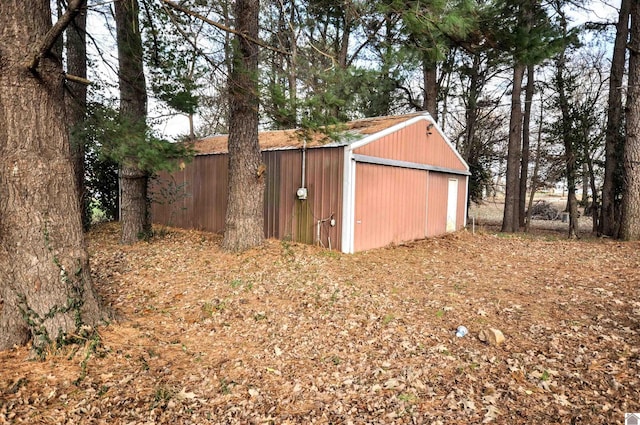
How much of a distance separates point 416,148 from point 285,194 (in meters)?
3.90

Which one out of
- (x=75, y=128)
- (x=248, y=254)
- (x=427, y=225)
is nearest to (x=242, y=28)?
(x=75, y=128)

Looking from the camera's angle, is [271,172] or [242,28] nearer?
[242,28]

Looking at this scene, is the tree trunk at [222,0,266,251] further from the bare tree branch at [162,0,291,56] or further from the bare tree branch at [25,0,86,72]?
the bare tree branch at [25,0,86,72]

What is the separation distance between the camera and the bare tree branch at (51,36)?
114 inches

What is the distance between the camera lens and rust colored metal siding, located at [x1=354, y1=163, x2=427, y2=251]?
26.0 feet

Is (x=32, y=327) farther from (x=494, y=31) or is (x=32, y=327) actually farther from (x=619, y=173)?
(x=619, y=173)

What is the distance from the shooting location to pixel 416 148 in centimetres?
964

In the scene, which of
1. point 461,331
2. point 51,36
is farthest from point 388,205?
point 51,36

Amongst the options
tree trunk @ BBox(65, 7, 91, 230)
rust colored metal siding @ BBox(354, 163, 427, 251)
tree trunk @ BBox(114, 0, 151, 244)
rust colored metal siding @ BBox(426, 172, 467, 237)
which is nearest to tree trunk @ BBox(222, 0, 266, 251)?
tree trunk @ BBox(114, 0, 151, 244)

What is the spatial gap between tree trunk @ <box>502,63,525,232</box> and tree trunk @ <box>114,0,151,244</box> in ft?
41.3

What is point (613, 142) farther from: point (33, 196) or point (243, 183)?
point (33, 196)

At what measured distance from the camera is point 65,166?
3.22 metres

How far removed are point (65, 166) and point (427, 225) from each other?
29.6 feet

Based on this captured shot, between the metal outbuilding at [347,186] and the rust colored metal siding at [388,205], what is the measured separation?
23mm
